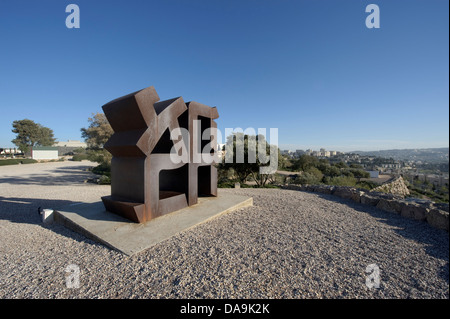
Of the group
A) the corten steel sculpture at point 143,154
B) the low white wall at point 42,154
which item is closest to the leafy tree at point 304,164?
the corten steel sculpture at point 143,154

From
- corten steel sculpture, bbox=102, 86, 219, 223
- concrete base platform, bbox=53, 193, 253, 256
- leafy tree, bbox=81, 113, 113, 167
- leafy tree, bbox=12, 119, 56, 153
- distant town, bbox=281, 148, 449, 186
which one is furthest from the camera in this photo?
leafy tree, bbox=12, 119, 56, 153

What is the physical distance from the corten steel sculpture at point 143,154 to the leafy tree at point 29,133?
50.0m

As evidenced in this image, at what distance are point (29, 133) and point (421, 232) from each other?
60.9 m

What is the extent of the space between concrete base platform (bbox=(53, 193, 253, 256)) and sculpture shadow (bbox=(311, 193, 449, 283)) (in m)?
4.22

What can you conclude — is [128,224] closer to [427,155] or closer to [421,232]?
[421,232]

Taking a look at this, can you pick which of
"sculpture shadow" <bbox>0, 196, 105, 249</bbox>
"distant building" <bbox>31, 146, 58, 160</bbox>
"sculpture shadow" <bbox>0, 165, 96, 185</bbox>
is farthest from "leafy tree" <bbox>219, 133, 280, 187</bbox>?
"distant building" <bbox>31, 146, 58, 160</bbox>

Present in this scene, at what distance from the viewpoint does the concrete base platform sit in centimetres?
375

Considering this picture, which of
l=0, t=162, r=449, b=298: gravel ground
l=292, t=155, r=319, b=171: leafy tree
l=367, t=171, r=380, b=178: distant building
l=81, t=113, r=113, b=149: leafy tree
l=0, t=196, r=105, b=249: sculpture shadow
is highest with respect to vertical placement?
l=81, t=113, r=113, b=149: leafy tree

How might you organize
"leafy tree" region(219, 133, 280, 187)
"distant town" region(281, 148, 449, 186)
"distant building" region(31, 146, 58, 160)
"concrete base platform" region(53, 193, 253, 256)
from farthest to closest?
"distant building" region(31, 146, 58, 160), "leafy tree" region(219, 133, 280, 187), "concrete base platform" region(53, 193, 253, 256), "distant town" region(281, 148, 449, 186)

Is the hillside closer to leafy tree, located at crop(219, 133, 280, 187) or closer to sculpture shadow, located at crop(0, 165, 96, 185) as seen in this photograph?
leafy tree, located at crop(219, 133, 280, 187)

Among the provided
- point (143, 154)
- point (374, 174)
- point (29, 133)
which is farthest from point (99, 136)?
point (29, 133)

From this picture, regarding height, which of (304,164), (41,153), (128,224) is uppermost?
(41,153)

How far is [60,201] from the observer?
7.84 metres

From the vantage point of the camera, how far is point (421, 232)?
4.53 metres
